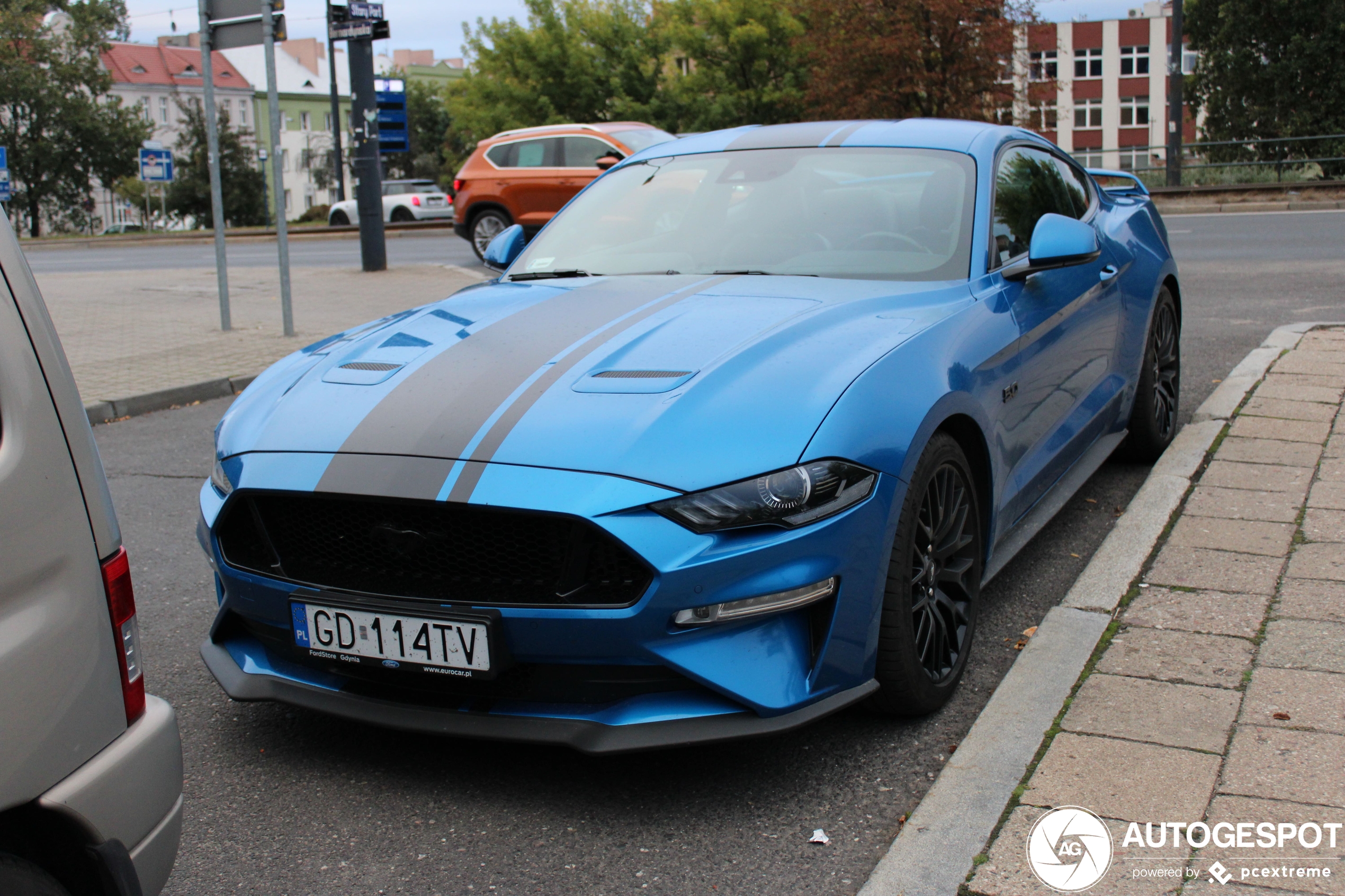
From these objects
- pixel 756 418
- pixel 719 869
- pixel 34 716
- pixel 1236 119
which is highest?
pixel 1236 119

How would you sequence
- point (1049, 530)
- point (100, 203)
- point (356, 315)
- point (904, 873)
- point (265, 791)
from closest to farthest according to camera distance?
1. point (904, 873)
2. point (265, 791)
3. point (1049, 530)
4. point (356, 315)
5. point (100, 203)

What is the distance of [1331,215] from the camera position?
20.0 meters

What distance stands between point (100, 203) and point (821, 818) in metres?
90.9

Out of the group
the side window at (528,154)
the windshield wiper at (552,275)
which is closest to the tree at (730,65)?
the side window at (528,154)

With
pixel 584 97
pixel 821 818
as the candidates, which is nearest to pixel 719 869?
pixel 821 818

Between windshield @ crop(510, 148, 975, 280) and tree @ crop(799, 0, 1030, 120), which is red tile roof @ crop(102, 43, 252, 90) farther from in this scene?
windshield @ crop(510, 148, 975, 280)

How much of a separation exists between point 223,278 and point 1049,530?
8.40 meters

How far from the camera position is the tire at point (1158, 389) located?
5312 millimetres

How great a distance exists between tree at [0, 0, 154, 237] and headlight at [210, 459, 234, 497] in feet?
203

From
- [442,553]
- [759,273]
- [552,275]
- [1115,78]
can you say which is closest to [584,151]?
[552,275]

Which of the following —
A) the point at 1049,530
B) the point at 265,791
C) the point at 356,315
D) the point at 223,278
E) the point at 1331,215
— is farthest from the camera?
the point at 1331,215

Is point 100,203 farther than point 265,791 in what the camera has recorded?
Yes

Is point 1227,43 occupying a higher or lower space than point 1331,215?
higher

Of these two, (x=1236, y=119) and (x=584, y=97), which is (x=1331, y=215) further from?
(x=584, y=97)
